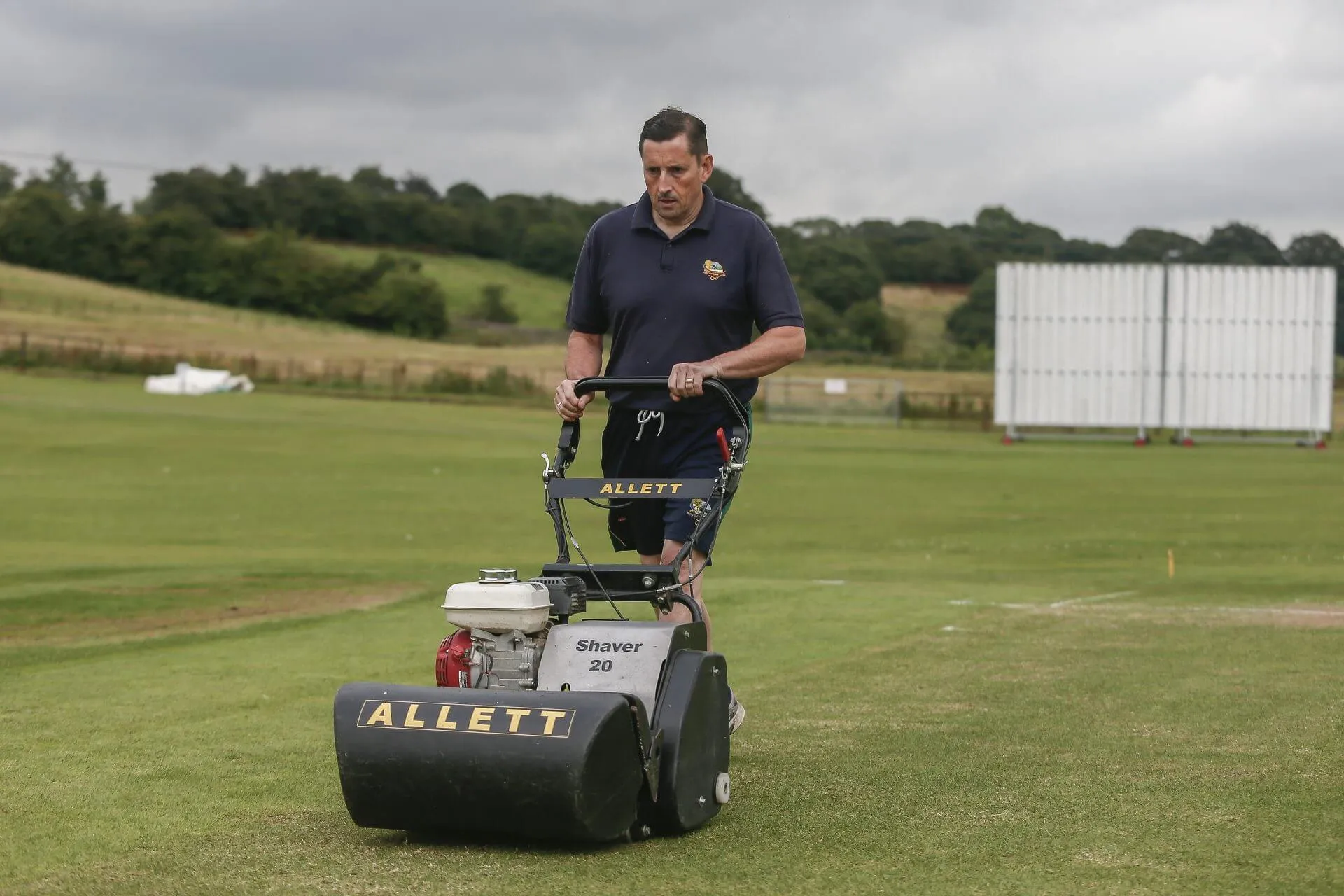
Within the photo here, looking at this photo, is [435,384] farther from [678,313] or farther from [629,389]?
[629,389]

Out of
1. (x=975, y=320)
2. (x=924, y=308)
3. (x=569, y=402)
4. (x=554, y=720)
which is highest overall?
(x=924, y=308)

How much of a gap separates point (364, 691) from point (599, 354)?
6.71 feet

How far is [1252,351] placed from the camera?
50.6 meters

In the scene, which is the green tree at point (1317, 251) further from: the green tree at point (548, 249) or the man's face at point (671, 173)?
the man's face at point (671, 173)

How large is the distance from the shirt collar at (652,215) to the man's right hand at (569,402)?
0.62 m

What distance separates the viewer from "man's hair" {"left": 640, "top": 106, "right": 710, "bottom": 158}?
5.79 meters

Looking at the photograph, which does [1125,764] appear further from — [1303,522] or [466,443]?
[466,443]

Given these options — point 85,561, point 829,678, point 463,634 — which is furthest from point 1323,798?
point 85,561

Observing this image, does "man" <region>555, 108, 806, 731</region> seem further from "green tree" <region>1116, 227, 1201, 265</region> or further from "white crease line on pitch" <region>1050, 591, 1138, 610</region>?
"green tree" <region>1116, 227, 1201, 265</region>

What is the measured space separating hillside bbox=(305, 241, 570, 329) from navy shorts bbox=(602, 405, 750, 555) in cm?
10097

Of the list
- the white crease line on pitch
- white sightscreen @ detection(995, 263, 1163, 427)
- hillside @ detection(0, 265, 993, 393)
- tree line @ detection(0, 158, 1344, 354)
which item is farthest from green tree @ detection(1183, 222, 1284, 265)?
the white crease line on pitch

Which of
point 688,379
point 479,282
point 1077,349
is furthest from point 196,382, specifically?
point 479,282

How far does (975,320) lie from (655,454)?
323 ft

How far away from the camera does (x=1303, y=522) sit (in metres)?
22.1
